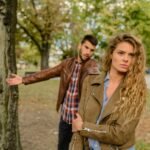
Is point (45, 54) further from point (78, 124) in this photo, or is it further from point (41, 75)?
point (78, 124)

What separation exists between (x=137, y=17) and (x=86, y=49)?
34.9 m

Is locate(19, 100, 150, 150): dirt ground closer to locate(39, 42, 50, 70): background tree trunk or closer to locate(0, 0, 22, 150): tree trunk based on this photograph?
locate(0, 0, 22, 150): tree trunk

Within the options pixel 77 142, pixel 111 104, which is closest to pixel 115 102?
pixel 111 104

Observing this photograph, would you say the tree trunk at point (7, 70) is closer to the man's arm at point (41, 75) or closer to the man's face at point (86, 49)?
the man's arm at point (41, 75)

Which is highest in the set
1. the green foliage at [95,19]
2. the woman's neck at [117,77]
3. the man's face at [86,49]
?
the green foliage at [95,19]

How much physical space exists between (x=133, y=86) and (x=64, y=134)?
2.37 m

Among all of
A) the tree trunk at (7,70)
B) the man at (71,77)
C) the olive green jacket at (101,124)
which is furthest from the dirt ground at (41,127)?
the olive green jacket at (101,124)

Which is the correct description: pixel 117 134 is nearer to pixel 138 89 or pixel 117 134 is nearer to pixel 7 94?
pixel 138 89

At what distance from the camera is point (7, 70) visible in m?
5.35

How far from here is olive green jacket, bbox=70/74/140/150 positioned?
9.50 feet

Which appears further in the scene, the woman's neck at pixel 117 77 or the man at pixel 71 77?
the man at pixel 71 77

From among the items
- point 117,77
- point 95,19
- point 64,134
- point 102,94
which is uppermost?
point 95,19

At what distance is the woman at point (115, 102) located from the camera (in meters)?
2.90

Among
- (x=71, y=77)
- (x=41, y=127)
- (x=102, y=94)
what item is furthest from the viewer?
(x=41, y=127)
